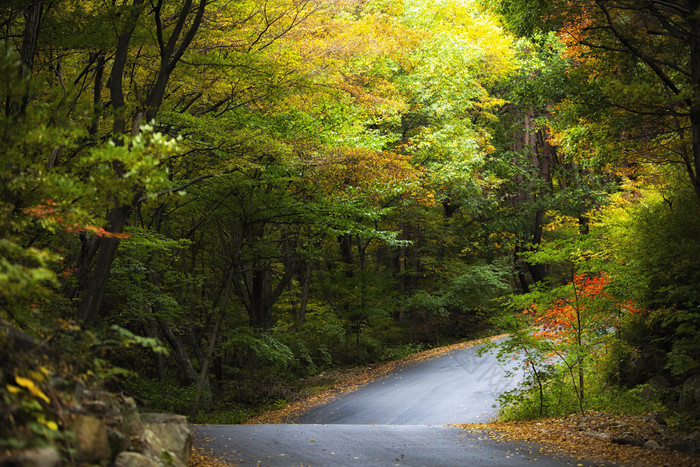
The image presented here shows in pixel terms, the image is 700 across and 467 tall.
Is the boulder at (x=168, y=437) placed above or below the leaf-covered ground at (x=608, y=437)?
above

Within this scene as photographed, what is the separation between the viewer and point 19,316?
4.36 m

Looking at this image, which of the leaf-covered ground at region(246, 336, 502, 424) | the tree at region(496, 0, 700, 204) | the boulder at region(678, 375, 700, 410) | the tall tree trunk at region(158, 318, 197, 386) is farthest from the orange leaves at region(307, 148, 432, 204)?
the boulder at region(678, 375, 700, 410)

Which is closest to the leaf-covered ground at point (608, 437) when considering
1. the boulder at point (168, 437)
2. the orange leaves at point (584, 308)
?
the orange leaves at point (584, 308)

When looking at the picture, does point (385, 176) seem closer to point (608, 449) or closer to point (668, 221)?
point (668, 221)

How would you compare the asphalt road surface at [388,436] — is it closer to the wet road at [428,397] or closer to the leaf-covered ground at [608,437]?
the wet road at [428,397]

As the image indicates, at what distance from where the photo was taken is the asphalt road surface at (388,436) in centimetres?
682

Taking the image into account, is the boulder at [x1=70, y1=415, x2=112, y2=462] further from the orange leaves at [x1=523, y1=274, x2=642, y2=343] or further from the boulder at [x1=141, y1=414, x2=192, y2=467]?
the orange leaves at [x1=523, y1=274, x2=642, y2=343]

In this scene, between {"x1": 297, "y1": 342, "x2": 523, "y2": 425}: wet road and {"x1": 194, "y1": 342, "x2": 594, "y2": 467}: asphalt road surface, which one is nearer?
{"x1": 194, "y1": 342, "x2": 594, "y2": 467}: asphalt road surface

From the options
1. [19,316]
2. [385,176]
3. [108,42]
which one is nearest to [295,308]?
[385,176]

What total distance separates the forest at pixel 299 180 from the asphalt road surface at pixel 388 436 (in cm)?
162

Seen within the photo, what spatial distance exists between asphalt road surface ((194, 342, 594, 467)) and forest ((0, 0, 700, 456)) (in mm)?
1619

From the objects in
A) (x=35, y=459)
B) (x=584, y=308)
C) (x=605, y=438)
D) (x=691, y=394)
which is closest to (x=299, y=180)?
(x=584, y=308)

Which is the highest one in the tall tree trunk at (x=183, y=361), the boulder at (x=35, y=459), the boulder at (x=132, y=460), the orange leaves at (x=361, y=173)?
the orange leaves at (x=361, y=173)

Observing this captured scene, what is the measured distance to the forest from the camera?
4.92 metres
